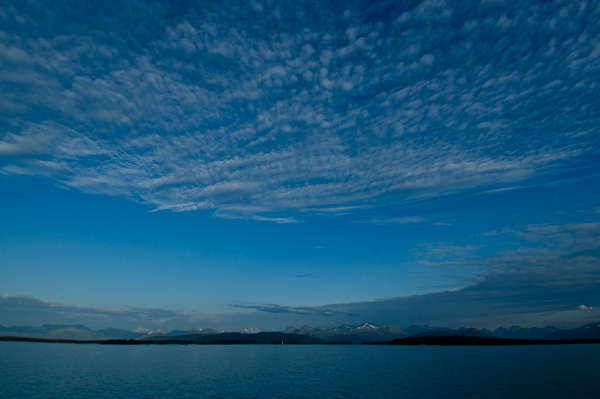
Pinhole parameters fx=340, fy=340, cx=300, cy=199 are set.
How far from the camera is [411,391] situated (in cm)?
6194

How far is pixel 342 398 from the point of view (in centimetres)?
5438

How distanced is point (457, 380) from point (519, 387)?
1408 centimetres

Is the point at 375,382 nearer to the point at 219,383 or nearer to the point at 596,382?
the point at 219,383

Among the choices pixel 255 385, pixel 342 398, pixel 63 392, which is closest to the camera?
pixel 342 398

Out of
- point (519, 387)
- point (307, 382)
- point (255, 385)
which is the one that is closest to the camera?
→ point (519, 387)

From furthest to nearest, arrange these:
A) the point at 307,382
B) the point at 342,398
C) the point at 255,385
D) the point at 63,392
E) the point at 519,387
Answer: the point at 307,382 < the point at 255,385 < the point at 519,387 < the point at 63,392 < the point at 342,398

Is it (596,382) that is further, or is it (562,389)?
(596,382)

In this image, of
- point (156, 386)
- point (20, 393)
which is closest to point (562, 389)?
point (156, 386)

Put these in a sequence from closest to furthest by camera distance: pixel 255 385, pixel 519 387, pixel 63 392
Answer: pixel 63 392, pixel 519 387, pixel 255 385

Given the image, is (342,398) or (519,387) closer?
(342,398)

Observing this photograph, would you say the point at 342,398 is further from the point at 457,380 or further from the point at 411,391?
the point at 457,380

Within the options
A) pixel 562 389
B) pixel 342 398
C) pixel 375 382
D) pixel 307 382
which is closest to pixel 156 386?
pixel 307 382

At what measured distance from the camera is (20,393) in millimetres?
57250

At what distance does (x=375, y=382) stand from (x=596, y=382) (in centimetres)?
4543
